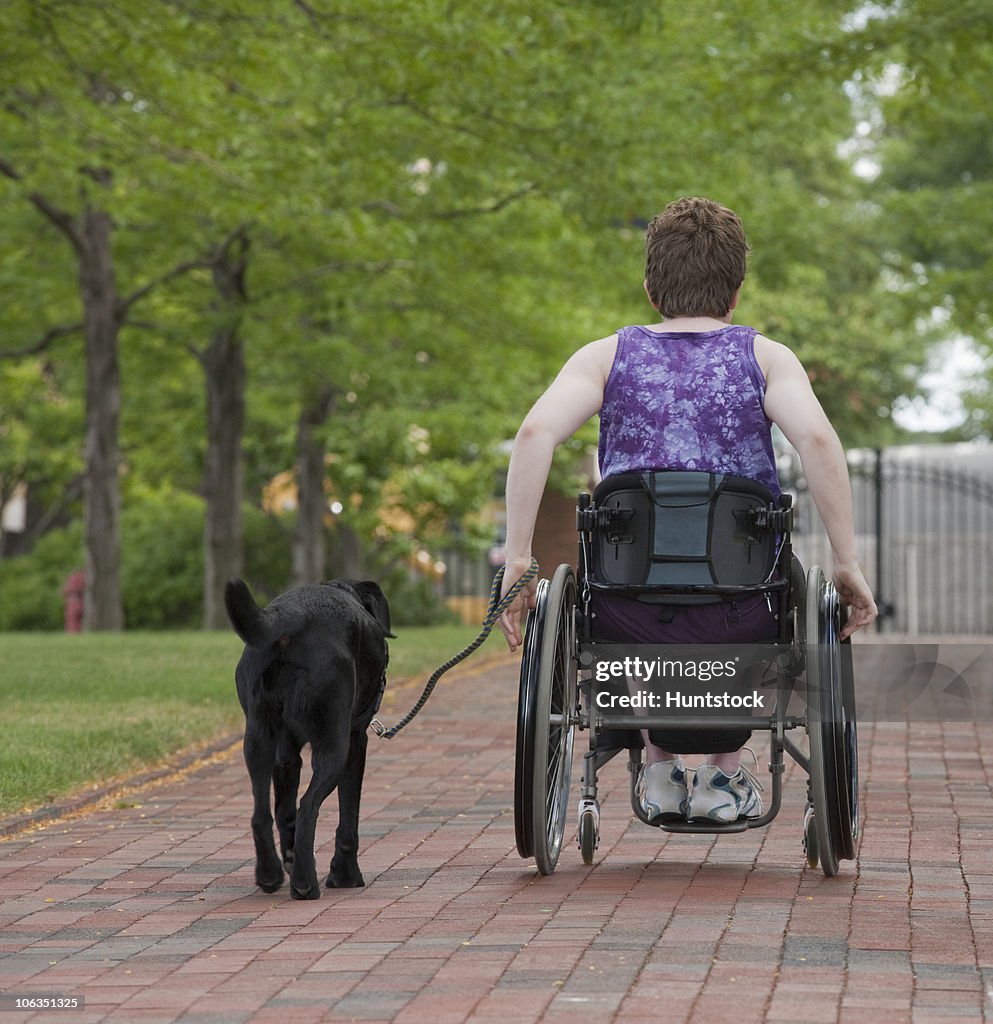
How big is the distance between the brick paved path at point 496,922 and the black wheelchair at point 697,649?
0.82ft

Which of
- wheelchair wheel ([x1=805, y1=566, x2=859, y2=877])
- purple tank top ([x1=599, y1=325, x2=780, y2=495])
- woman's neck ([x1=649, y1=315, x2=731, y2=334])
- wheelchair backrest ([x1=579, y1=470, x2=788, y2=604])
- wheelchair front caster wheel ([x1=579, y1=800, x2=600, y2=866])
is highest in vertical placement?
woman's neck ([x1=649, y1=315, x2=731, y2=334])

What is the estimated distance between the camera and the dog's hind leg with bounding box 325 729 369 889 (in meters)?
5.11

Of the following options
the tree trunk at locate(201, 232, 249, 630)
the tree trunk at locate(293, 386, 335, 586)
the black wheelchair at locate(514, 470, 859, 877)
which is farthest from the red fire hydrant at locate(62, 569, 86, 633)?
the black wheelchair at locate(514, 470, 859, 877)

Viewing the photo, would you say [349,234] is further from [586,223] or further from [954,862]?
[954,862]

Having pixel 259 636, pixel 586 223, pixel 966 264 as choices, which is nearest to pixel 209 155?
pixel 586 223

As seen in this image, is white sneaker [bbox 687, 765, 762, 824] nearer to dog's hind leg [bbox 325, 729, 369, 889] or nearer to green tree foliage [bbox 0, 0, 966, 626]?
dog's hind leg [bbox 325, 729, 369, 889]

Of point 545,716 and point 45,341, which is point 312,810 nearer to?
point 545,716

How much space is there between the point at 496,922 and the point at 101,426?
15776mm

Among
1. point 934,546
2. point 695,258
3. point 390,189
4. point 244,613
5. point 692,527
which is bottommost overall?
point 244,613

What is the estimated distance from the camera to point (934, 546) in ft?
74.9

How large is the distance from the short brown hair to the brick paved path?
167cm

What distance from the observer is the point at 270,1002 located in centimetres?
370

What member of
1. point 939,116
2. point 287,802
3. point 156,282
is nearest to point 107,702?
point 287,802

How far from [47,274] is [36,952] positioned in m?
17.4
